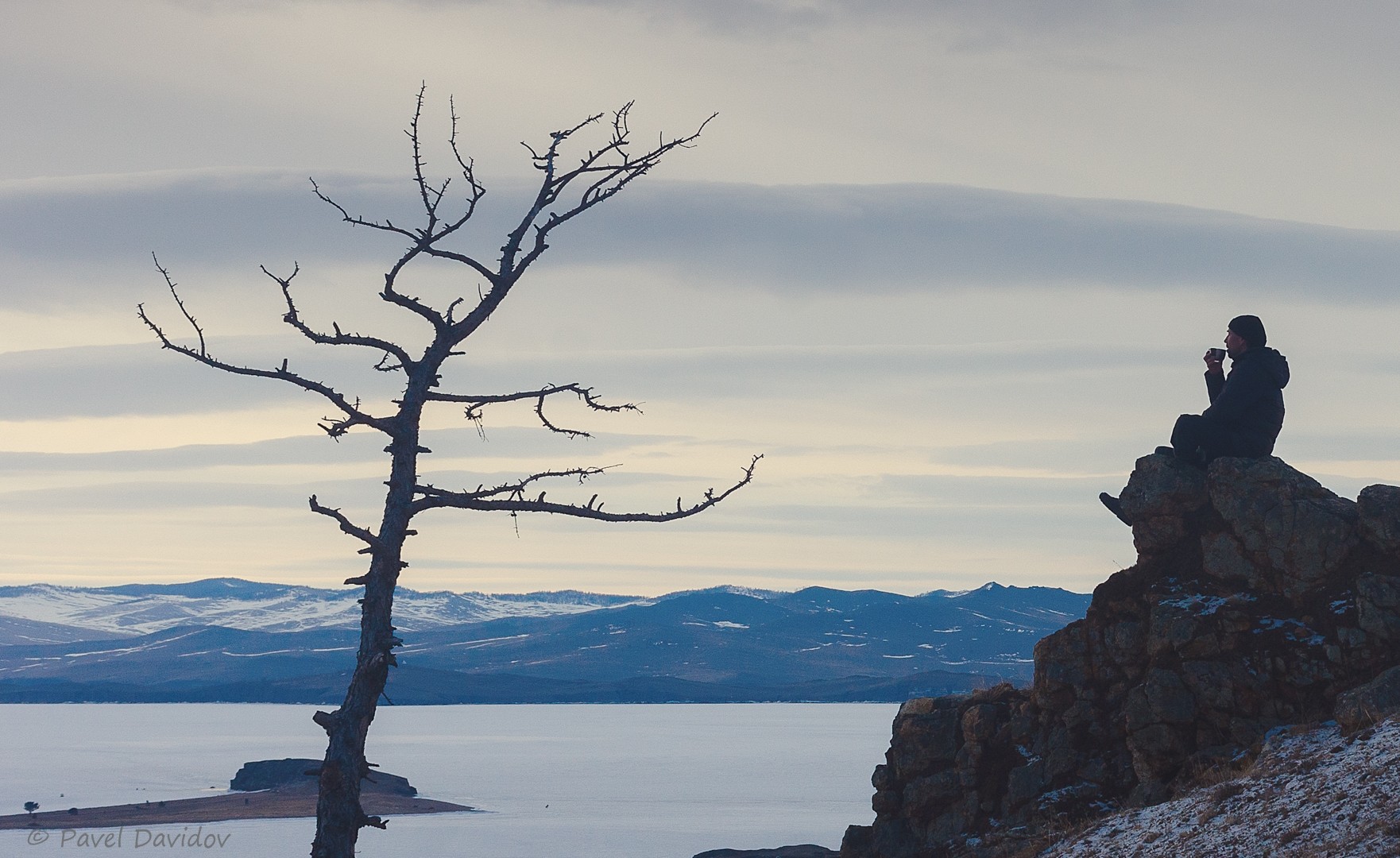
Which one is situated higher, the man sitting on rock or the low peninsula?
the man sitting on rock

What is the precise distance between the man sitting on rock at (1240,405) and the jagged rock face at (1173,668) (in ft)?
1.35

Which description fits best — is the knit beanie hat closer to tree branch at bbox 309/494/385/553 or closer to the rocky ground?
the rocky ground

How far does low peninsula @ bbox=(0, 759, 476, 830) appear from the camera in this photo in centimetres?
15650

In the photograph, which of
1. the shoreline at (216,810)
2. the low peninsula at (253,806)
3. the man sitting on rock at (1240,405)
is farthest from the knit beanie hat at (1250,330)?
the shoreline at (216,810)

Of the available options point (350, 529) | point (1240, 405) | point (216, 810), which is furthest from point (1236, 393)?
point (216, 810)

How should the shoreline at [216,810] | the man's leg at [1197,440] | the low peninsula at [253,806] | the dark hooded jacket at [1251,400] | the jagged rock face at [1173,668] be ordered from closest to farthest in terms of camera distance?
the jagged rock face at [1173,668] → the dark hooded jacket at [1251,400] → the man's leg at [1197,440] → the shoreline at [216,810] → the low peninsula at [253,806]

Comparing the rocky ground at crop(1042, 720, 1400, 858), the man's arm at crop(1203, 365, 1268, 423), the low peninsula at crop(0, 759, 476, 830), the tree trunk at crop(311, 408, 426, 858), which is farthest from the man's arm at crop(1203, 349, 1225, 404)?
the low peninsula at crop(0, 759, 476, 830)

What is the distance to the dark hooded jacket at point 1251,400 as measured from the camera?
91.0 ft

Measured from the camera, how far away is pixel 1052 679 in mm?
28312

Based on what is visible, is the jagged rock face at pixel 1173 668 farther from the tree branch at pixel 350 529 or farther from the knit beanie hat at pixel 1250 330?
the tree branch at pixel 350 529

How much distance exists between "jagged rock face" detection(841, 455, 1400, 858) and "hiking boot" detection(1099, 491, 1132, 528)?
0.71 ft

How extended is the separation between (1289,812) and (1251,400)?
9.37 metres

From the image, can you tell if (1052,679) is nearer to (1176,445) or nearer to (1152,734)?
(1152,734)

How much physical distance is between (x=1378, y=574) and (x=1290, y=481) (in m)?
2.61
